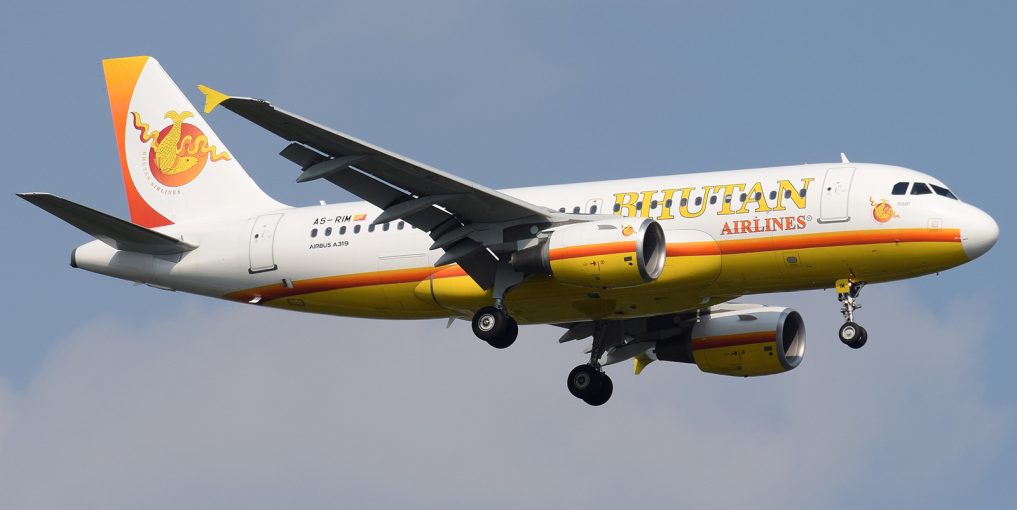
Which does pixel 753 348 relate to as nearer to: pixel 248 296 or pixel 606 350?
pixel 606 350

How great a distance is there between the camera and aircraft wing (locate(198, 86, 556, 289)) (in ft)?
131


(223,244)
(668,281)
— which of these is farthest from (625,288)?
(223,244)

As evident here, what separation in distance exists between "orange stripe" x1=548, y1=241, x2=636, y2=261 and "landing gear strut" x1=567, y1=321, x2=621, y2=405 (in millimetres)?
7514

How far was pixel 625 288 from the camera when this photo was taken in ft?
144

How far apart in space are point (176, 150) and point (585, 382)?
13260 millimetres

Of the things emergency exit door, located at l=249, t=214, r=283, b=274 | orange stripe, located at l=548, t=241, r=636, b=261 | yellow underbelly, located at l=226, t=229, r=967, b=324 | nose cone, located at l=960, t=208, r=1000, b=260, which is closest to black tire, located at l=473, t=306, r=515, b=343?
yellow underbelly, located at l=226, t=229, r=967, b=324

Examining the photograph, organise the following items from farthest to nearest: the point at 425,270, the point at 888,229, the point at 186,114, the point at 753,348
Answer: the point at 186,114, the point at 753,348, the point at 425,270, the point at 888,229

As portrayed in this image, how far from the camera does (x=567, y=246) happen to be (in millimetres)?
43000

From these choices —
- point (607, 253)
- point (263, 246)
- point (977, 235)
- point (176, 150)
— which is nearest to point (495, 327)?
point (607, 253)

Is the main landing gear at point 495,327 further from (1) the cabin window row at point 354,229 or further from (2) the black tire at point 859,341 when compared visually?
(2) the black tire at point 859,341

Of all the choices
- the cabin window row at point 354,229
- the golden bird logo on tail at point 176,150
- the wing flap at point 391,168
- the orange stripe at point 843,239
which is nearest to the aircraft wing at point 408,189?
the wing flap at point 391,168

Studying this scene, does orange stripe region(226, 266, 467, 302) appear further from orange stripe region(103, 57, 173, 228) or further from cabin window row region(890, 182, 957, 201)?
cabin window row region(890, 182, 957, 201)

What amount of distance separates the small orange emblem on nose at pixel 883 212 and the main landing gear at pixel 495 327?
8.95 meters

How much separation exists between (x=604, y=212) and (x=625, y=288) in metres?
2.10
